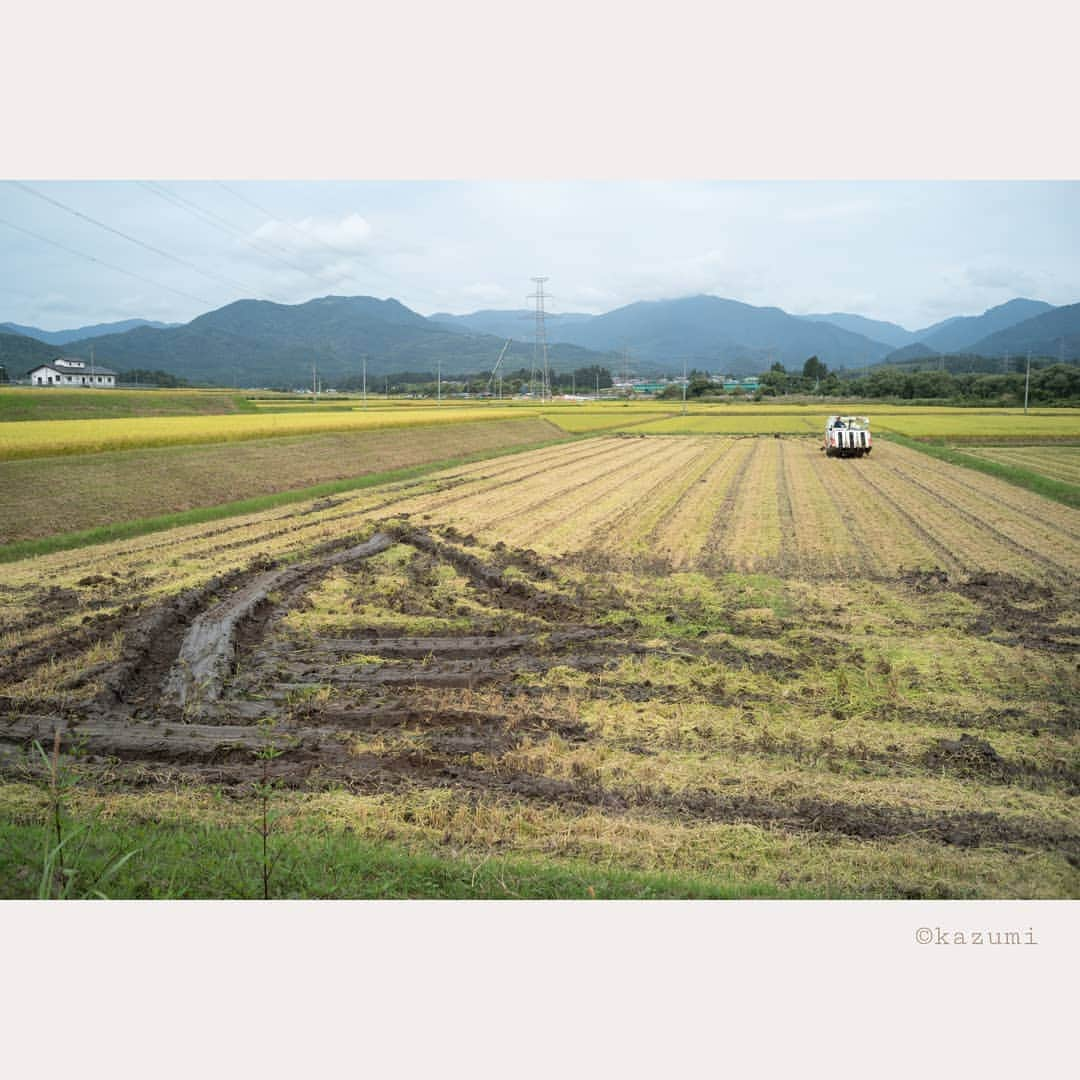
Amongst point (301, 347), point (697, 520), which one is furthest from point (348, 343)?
point (697, 520)

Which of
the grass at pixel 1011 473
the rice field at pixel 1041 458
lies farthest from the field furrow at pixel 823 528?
the rice field at pixel 1041 458

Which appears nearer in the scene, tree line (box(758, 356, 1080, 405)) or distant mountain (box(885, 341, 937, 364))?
tree line (box(758, 356, 1080, 405))

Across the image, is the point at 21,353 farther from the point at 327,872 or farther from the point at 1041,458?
the point at 327,872

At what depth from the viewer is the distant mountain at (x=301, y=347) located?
92125 millimetres

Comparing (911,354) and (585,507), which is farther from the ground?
(911,354)

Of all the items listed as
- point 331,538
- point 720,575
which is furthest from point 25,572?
point 720,575

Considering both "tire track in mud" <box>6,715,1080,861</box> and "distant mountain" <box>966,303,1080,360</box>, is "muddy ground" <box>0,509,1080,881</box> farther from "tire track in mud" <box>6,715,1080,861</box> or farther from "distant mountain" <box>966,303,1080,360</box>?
"distant mountain" <box>966,303,1080,360</box>

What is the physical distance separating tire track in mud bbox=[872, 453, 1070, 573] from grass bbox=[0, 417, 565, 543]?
59.3 feet

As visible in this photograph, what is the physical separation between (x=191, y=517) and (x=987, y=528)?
1870cm

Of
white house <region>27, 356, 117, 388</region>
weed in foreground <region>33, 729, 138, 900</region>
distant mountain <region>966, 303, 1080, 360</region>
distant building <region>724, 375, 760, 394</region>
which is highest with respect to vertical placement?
distant building <region>724, 375, 760, 394</region>

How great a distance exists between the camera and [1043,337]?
127 ft

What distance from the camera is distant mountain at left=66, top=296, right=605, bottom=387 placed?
302ft

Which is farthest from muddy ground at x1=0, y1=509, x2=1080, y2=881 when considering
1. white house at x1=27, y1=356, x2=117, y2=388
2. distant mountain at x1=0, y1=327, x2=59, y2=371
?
white house at x1=27, y1=356, x2=117, y2=388

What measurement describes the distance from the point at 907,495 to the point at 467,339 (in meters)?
102
